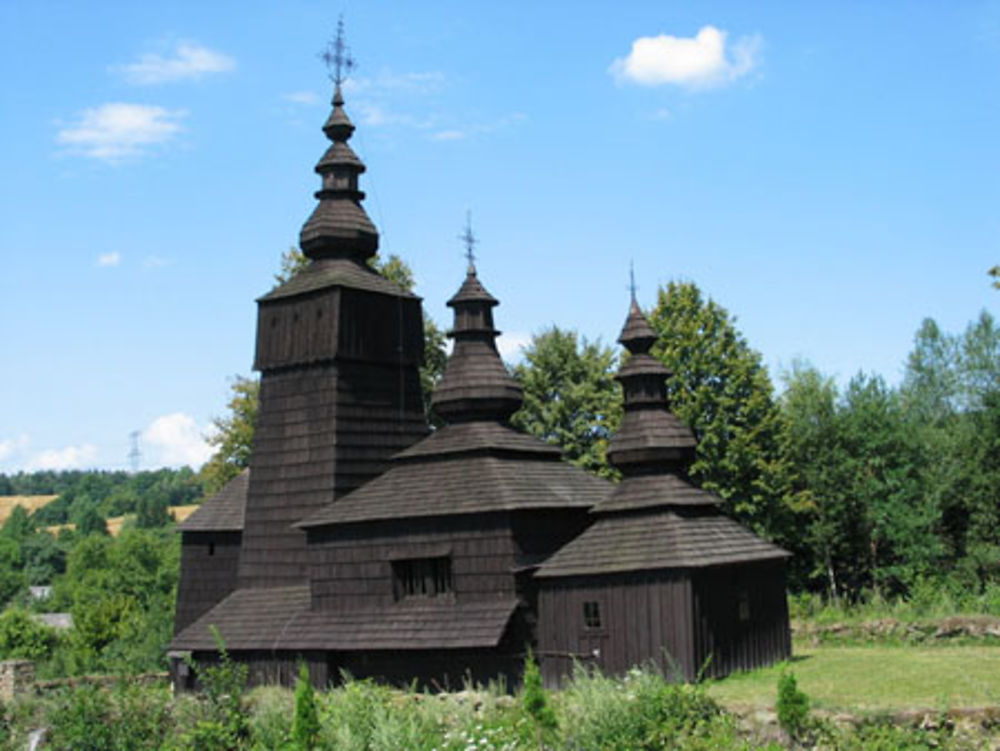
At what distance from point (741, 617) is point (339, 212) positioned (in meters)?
16.9

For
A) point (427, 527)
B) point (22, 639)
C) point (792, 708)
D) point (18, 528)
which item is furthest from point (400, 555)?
point (18, 528)

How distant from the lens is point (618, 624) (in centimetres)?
2388

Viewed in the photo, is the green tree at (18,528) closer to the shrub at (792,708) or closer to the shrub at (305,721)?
the shrub at (305,721)

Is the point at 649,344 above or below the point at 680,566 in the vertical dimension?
above

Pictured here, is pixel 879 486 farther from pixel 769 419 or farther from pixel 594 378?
pixel 594 378

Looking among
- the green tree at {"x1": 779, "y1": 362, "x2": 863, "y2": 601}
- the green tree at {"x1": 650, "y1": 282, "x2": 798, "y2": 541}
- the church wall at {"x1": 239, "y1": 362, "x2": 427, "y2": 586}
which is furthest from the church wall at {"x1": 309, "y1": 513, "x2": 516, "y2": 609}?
the green tree at {"x1": 779, "y1": 362, "x2": 863, "y2": 601}

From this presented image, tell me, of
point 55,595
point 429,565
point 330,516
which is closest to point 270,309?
point 330,516

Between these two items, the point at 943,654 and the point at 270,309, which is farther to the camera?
the point at 270,309

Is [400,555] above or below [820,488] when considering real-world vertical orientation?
below

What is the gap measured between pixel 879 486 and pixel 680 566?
19282 millimetres

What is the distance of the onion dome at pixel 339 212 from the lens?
32.4 m

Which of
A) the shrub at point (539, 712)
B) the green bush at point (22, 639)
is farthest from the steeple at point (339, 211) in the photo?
the green bush at point (22, 639)

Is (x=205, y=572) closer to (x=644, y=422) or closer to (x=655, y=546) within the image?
(x=644, y=422)

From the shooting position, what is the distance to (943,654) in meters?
25.2
